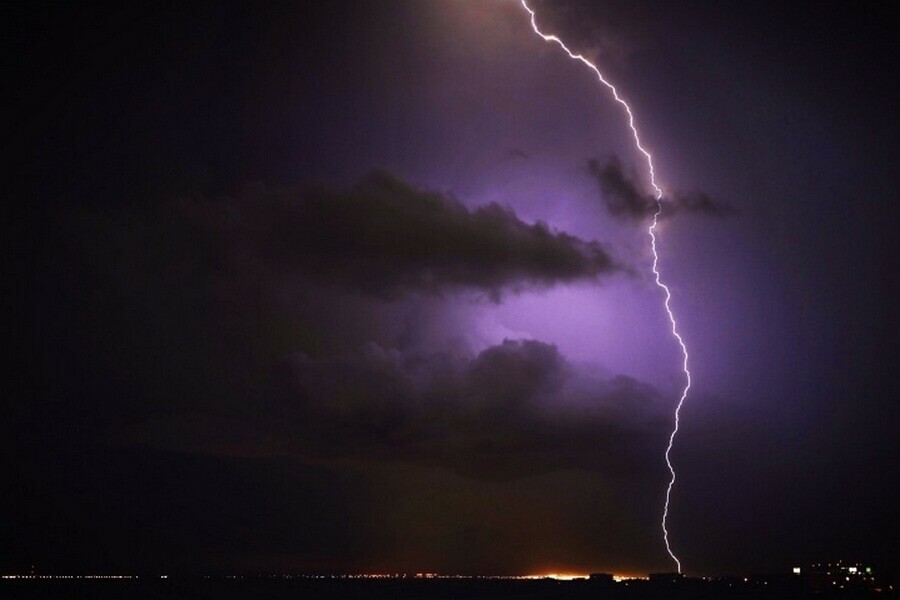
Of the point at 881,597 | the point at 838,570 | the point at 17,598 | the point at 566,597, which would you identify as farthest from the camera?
the point at 838,570

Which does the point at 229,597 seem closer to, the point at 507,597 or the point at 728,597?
the point at 507,597

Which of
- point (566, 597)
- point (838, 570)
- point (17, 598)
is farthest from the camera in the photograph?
point (838, 570)

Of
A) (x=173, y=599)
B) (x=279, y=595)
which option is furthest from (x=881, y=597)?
(x=173, y=599)

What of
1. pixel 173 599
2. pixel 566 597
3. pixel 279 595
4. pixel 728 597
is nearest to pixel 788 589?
pixel 728 597

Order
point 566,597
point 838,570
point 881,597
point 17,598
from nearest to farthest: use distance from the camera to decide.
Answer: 1. point 881,597
2. point 17,598
3. point 566,597
4. point 838,570

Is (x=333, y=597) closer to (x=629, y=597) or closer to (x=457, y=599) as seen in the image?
(x=457, y=599)

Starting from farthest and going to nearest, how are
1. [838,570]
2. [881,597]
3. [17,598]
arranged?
1. [838,570]
2. [17,598]
3. [881,597]

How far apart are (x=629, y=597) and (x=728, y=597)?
13.3 metres

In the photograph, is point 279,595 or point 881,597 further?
point 279,595

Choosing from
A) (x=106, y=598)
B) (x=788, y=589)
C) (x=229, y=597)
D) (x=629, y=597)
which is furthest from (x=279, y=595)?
(x=788, y=589)

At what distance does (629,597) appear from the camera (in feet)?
419

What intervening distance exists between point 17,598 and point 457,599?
48554 millimetres

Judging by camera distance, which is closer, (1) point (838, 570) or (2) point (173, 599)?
(2) point (173, 599)

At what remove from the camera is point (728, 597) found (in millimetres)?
119000
